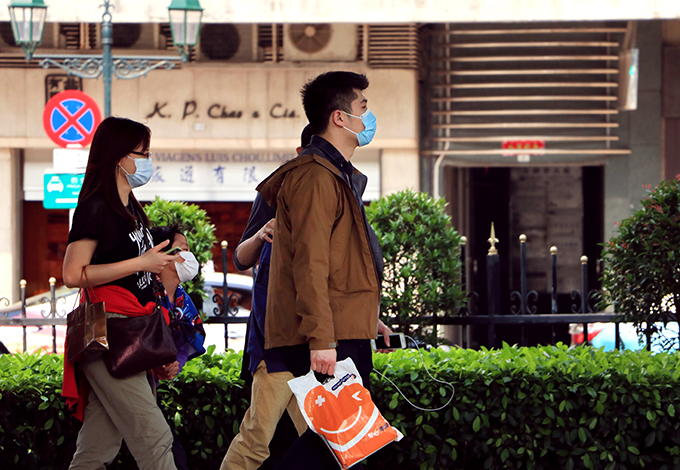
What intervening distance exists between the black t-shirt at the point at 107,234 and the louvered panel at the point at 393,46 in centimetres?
1031

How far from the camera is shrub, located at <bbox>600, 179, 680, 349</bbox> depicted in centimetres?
496

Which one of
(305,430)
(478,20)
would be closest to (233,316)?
(305,430)

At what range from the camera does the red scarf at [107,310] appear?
322cm

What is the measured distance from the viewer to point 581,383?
159 inches

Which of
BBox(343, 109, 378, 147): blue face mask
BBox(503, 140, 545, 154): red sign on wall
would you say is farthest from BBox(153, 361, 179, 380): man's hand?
BBox(503, 140, 545, 154): red sign on wall

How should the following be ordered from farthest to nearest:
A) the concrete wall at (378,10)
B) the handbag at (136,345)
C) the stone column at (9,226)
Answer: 1. the stone column at (9,226)
2. the concrete wall at (378,10)
3. the handbag at (136,345)

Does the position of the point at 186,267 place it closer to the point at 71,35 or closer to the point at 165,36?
the point at 165,36

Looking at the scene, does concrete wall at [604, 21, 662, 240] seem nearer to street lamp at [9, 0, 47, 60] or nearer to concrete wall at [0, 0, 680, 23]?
concrete wall at [0, 0, 680, 23]

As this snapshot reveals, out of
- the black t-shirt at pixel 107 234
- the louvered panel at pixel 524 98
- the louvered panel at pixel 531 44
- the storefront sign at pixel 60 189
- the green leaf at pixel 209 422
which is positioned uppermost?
the louvered panel at pixel 531 44

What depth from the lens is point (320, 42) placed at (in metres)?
13.6

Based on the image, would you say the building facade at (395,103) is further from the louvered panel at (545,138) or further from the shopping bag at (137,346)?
the shopping bag at (137,346)

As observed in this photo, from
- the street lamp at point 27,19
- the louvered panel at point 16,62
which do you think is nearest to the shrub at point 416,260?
the street lamp at point 27,19

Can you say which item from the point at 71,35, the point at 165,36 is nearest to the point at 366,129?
the point at 165,36

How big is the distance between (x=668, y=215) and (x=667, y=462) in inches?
64.4
